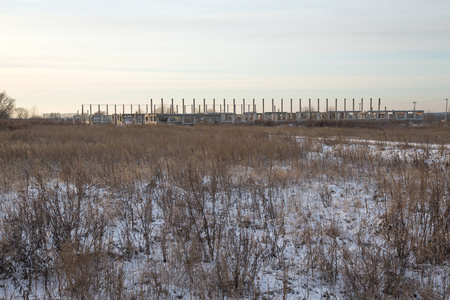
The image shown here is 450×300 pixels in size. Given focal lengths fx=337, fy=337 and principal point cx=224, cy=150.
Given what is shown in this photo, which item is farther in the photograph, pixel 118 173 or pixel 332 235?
pixel 118 173

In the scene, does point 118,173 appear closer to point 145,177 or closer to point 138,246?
point 145,177

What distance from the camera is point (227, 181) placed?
21.5 feet

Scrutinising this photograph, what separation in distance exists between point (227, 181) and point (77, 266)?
374 cm

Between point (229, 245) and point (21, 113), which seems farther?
point (21, 113)

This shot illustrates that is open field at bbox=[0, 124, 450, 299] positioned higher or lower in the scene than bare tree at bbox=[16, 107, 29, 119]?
lower

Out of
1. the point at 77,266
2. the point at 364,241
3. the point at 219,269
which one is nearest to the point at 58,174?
the point at 77,266

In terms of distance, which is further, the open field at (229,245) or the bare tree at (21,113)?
the bare tree at (21,113)

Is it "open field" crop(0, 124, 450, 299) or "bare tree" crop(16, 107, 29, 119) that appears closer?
"open field" crop(0, 124, 450, 299)

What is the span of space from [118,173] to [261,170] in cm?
320

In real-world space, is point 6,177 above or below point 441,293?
above

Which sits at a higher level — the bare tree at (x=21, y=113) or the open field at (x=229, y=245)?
the bare tree at (x=21, y=113)

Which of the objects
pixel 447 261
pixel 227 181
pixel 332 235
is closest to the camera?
pixel 447 261

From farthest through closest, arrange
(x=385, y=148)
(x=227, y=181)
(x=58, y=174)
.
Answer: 1. (x=385, y=148)
2. (x=58, y=174)
3. (x=227, y=181)

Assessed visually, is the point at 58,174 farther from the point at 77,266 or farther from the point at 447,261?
the point at 447,261
